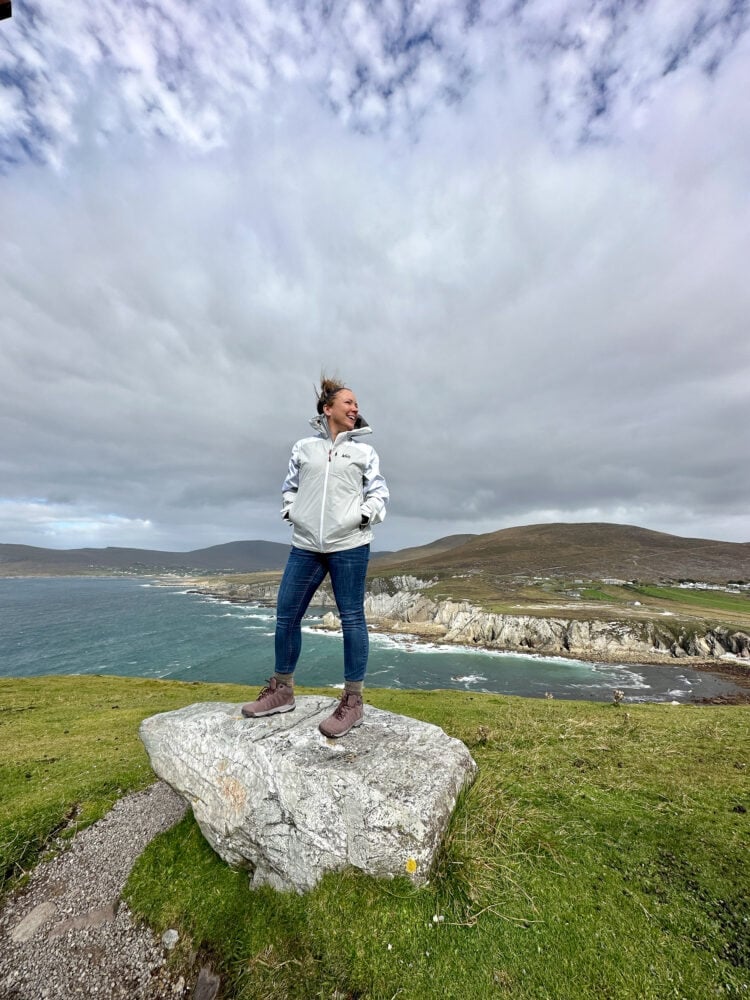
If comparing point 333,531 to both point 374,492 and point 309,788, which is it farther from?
point 309,788

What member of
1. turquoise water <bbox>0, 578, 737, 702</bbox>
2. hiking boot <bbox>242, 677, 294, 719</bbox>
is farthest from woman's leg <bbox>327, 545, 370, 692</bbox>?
turquoise water <bbox>0, 578, 737, 702</bbox>

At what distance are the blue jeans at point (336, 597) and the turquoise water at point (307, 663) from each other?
41409 millimetres

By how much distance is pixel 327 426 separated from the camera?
6.14m

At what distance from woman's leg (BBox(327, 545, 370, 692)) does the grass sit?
6.62 feet

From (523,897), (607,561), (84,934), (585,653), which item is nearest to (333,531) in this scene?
(523,897)

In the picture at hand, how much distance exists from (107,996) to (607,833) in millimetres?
5331

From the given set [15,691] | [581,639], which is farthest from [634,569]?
[15,691]

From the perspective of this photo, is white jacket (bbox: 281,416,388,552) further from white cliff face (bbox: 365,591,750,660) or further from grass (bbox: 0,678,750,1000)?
white cliff face (bbox: 365,591,750,660)

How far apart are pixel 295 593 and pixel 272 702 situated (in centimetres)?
180

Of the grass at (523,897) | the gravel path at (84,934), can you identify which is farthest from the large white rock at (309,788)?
the gravel path at (84,934)

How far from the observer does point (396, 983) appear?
325cm

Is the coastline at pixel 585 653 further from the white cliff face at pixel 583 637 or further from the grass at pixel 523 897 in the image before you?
the grass at pixel 523 897

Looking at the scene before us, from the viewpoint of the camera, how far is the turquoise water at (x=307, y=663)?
4688cm

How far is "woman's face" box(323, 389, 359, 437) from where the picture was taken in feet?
19.5
